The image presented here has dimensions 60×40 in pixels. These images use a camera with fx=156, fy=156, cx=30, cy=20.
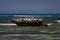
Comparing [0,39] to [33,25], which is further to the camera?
[33,25]

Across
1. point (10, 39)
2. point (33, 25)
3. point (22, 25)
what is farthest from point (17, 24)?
point (10, 39)

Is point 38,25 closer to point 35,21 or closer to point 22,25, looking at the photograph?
point 35,21

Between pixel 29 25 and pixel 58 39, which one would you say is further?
pixel 29 25

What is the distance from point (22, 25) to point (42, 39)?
10416mm

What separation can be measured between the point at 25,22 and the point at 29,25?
0.68 metres

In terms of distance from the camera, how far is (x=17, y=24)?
21.4 metres

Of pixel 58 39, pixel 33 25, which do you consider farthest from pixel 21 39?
pixel 33 25

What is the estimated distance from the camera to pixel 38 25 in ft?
68.6

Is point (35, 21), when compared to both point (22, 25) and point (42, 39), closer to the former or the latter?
point (22, 25)

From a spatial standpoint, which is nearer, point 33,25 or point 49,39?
point 49,39

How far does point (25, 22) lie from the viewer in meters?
21.0

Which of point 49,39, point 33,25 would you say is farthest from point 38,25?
point 49,39

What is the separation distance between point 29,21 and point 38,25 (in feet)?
4.36

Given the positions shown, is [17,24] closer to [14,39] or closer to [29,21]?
[29,21]
